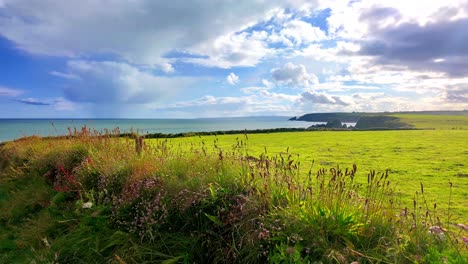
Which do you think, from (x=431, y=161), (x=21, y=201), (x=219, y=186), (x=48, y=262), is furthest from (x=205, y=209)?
(x=431, y=161)

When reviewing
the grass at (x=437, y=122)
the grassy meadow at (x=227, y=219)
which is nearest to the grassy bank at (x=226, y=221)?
the grassy meadow at (x=227, y=219)

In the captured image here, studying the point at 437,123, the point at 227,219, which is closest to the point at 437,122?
the point at 437,123

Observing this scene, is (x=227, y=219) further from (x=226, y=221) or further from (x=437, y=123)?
(x=437, y=123)

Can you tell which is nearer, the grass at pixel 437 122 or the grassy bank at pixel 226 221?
the grassy bank at pixel 226 221

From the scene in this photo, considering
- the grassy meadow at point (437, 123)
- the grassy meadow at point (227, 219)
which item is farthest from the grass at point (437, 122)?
the grassy meadow at point (227, 219)

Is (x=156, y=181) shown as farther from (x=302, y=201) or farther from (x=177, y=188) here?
(x=302, y=201)

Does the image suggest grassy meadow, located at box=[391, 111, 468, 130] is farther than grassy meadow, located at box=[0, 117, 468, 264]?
Yes

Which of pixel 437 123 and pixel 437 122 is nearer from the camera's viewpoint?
pixel 437 123

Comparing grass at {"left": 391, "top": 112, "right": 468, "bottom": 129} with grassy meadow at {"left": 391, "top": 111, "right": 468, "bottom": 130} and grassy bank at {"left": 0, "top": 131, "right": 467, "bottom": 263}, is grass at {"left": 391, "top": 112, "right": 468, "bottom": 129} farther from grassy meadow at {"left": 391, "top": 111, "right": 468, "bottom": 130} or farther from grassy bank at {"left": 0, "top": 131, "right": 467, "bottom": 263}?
grassy bank at {"left": 0, "top": 131, "right": 467, "bottom": 263}

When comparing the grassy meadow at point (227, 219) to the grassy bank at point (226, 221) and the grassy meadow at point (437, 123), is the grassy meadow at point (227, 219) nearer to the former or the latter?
the grassy bank at point (226, 221)

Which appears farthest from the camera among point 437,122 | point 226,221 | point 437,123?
point 437,122

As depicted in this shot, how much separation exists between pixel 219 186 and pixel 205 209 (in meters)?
0.38

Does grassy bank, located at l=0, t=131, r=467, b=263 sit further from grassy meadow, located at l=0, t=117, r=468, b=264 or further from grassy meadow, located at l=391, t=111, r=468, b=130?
grassy meadow, located at l=391, t=111, r=468, b=130

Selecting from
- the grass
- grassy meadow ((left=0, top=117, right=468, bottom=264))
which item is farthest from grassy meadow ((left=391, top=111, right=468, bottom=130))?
grassy meadow ((left=0, top=117, right=468, bottom=264))
